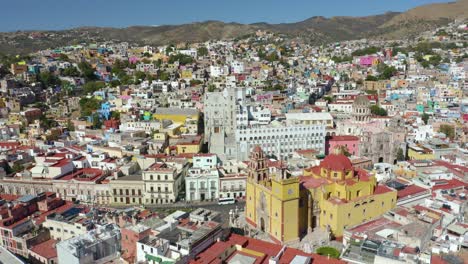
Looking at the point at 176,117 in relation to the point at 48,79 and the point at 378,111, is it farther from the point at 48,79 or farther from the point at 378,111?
the point at 48,79

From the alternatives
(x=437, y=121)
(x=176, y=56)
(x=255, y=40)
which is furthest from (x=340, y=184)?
(x=255, y=40)

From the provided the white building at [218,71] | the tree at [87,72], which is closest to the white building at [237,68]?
the white building at [218,71]

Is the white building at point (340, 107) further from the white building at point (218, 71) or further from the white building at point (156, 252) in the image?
the white building at point (156, 252)

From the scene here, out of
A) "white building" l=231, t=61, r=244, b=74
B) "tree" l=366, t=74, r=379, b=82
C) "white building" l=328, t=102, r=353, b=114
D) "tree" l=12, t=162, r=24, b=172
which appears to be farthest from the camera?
"white building" l=231, t=61, r=244, b=74

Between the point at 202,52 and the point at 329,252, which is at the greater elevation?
the point at 202,52

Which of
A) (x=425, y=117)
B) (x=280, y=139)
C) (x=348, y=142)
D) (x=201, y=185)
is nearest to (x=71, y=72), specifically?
(x=280, y=139)

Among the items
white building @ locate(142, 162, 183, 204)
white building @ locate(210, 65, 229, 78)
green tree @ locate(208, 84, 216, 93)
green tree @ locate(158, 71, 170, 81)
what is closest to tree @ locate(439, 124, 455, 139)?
white building @ locate(142, 162, 183, 204)

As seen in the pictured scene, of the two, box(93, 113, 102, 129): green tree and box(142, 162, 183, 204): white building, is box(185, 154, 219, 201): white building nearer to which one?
box(142, 162, 183, 204): white building

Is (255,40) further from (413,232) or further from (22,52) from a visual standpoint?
(413,232)
